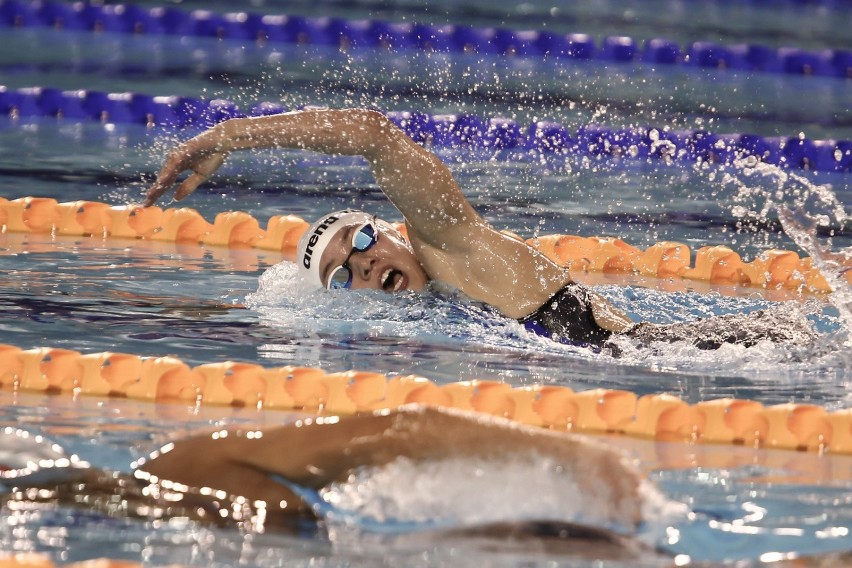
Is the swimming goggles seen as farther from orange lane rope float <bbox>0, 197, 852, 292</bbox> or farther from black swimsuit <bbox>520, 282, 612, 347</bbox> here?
orange lane rope float <bbox>0, 197, 852, 292</bbox>

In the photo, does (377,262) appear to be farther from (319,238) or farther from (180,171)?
(180,171)

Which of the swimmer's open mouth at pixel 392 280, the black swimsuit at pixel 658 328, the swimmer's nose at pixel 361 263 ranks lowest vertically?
the black swimsuit at pixel 658 328

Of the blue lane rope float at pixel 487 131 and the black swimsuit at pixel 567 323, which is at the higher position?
the blue lane rope float at pixel 487 131

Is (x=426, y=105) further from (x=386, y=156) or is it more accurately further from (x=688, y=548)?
(x=688, y=548)

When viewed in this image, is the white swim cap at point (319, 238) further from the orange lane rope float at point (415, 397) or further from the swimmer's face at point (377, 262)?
the orange lane rope float at point (415, 397)

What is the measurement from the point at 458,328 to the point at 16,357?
1.37m

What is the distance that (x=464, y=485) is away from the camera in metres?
2.30

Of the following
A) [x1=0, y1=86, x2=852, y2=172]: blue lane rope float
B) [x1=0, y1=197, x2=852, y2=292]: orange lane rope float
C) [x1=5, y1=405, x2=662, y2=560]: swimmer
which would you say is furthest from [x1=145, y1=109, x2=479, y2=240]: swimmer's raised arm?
[x1=0, y1=86, x2=852, y2=172]: blue lane rope float

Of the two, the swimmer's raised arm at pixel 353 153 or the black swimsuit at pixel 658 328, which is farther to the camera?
the black swimsuit at pixel 658 328

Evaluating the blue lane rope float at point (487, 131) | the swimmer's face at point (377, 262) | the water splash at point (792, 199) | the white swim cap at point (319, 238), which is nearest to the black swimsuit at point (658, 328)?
the swimmer's face at point (377, 262)

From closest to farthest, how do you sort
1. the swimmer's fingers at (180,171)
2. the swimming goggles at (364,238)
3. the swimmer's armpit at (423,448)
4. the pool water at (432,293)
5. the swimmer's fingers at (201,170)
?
the swimmer's armpit at (423,448) < the pool water at (432,293) < the swimmer's fingers at (180,171) < the swimmer's fingers at (201,170) < the swimming goggles at (364,238)

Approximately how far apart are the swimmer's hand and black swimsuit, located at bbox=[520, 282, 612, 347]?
1.13 meters

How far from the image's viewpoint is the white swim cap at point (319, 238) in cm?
406

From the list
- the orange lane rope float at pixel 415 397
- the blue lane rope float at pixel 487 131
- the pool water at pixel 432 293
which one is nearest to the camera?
the pool water at pixel 432 293
